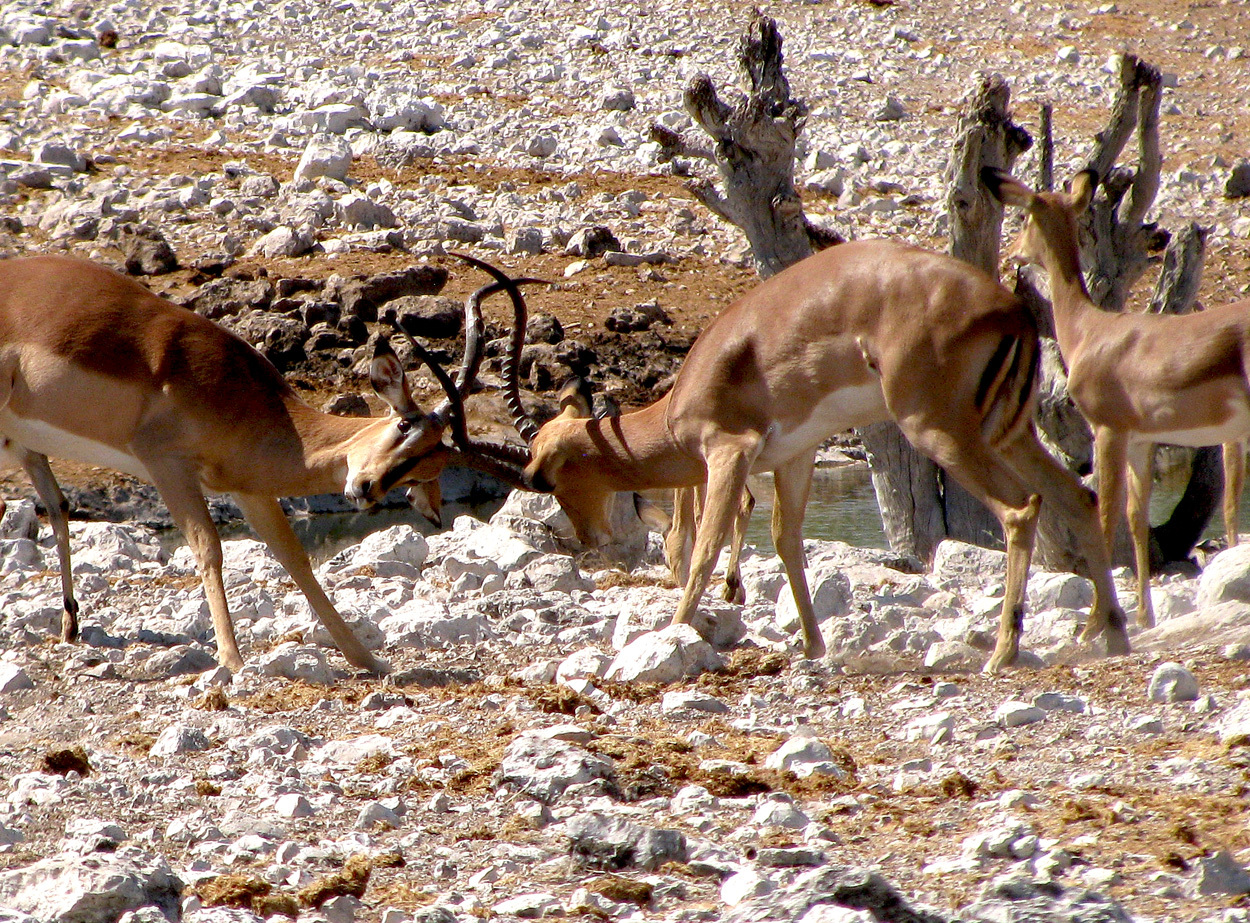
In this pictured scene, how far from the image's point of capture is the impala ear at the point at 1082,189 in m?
9.15

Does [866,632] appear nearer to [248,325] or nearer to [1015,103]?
[248,325]

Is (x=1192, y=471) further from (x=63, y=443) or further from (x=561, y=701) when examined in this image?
(x=63, y=443)

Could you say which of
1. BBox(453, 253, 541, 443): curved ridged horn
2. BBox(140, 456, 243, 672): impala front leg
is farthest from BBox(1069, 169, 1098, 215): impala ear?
BBox(140, 456, 243, 672): impala front leg

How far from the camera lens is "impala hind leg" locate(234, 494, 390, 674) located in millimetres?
7527

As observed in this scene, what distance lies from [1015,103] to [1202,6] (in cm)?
702

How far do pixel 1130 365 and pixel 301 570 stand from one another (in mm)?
4667

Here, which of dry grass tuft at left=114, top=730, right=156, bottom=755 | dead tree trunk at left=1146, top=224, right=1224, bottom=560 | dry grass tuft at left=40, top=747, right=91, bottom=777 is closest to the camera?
dry grass tuft at left=40, top=747, right=91, bottom=777

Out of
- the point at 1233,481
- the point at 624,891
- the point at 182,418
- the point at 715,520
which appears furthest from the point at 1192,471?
the point at 624,891

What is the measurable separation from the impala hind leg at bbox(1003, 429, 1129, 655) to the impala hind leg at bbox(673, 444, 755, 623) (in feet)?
4.26

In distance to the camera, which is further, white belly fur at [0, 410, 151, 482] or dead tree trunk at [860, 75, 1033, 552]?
dead tree trunk at [860, 75, 1033, 552]

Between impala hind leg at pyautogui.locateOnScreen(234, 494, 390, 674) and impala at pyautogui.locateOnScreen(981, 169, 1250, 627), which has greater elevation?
impala at pyautogui.locateOnScreen(981, 169, 1250, 627)

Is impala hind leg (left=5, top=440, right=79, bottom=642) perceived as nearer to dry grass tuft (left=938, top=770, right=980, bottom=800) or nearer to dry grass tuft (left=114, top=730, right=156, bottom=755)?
dry grass tuft (left=114, top=730, right=156, bottom=755)

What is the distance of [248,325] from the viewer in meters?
18.0

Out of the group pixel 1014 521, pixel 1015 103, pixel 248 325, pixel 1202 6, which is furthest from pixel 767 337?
pixel 1202 6
